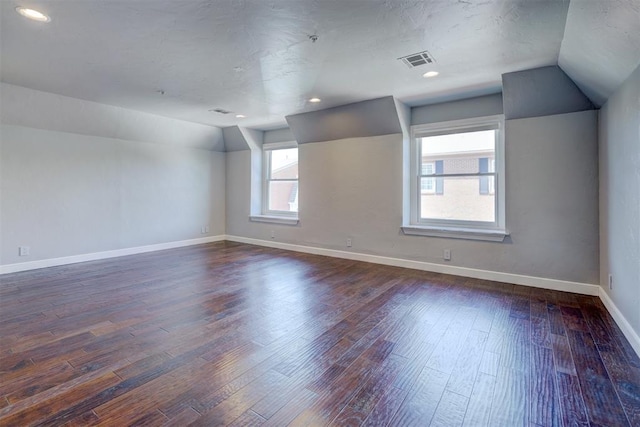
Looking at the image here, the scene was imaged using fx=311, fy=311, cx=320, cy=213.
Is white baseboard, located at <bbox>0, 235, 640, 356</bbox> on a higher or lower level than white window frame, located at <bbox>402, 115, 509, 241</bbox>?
lower

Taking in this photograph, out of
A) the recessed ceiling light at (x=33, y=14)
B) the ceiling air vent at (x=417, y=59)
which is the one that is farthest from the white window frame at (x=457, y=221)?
the recessed ceiling light at (x=33, y=14)

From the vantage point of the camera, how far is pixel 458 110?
170 inches

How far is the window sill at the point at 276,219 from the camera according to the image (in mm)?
6008

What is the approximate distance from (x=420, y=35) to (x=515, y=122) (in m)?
2.00

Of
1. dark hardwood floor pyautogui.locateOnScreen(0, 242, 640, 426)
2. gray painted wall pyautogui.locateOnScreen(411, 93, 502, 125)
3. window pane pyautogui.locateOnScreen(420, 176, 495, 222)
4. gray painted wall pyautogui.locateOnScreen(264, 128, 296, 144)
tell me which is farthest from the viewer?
gray painted wall pyautogui.locateOnScreen(264, 128, 296, 144)

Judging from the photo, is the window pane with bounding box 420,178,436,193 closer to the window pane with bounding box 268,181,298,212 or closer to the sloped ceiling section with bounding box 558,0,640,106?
the sloped ceiling section with bounding box 558,0,640,106

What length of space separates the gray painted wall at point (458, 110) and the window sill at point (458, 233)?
1.54 m

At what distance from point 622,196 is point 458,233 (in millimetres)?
1761

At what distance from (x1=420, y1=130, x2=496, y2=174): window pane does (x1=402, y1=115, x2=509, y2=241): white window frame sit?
0.23 ft

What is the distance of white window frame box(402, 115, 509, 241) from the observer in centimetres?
407

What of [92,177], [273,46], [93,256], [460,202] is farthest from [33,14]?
[460,202]

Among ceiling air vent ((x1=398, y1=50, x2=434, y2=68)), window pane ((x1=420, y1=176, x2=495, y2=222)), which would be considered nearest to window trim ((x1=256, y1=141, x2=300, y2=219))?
window pane ((x1=420, y1=176, x2=495, y2=222))

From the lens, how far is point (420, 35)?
2.57m

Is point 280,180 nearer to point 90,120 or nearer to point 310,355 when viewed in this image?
point 90,120
